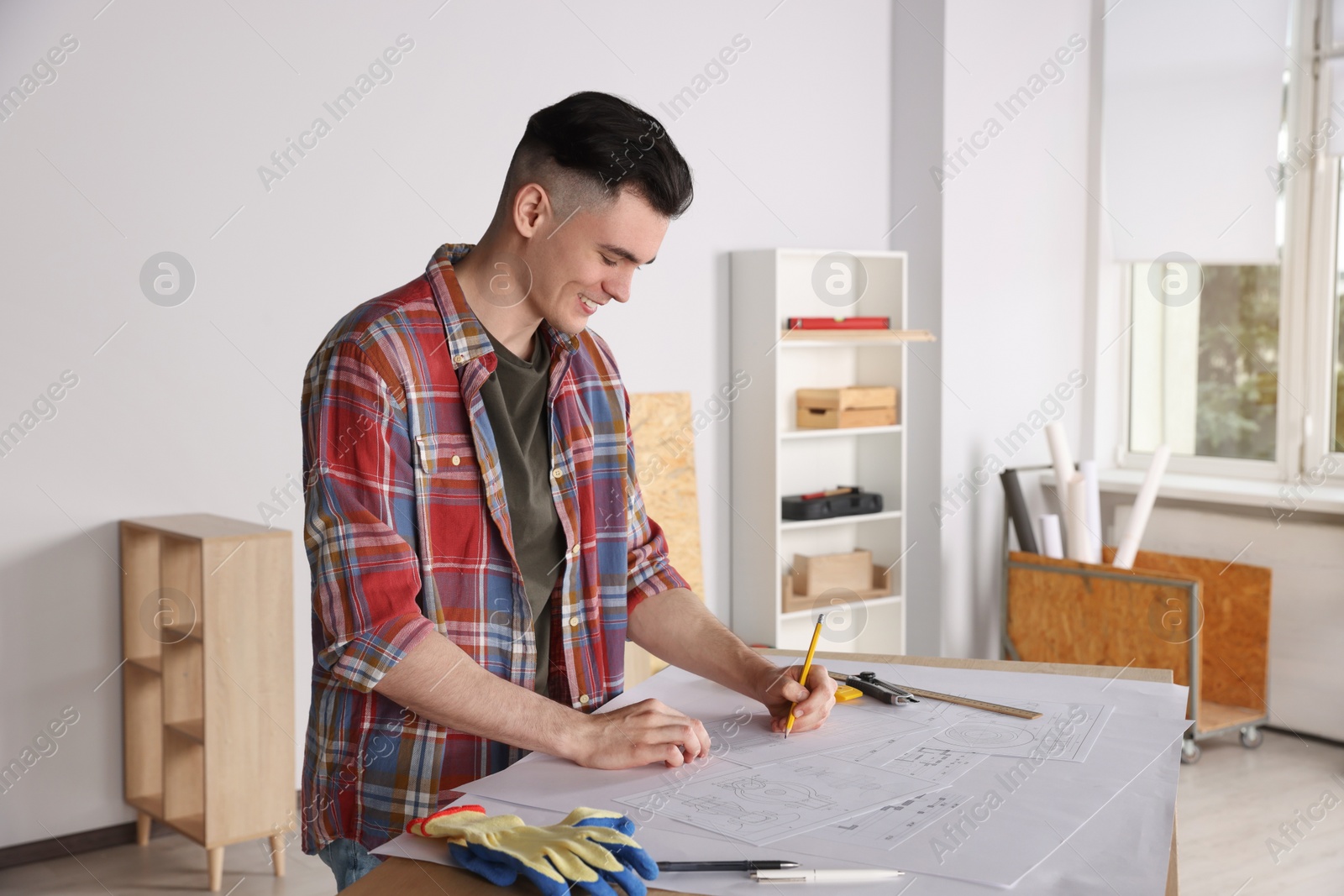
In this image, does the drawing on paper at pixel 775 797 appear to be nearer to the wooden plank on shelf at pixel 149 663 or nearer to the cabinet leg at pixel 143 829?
the wooden plank on shelf at pixel 149 663

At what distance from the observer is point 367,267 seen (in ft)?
11.5

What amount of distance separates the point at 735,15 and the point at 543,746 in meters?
3.62

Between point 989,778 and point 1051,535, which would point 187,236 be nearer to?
point 989,778

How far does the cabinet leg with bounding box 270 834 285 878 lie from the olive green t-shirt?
6.48 ft

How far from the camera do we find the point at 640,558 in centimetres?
162

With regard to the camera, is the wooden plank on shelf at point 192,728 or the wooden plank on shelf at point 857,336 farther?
the wooden plank on shelf at point 857,336

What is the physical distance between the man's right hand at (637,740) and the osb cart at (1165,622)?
2.92 meters

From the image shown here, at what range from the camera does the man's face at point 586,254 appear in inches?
55.2

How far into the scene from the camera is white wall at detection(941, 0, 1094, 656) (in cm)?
459

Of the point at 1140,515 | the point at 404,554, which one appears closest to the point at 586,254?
the point at 404,554

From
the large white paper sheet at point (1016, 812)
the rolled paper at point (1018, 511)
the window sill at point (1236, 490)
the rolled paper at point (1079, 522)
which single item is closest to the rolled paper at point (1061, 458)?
the rolled paper at point (1079, 522)

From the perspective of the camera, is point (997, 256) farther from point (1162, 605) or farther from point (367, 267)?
point (367, 267)

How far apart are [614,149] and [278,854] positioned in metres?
2.41

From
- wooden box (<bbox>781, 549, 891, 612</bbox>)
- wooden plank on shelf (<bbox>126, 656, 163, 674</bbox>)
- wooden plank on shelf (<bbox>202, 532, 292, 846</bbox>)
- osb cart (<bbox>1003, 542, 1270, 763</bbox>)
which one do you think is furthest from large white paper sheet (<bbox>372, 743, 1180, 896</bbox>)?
wooden box (<bbox>781, 549, 891, 612</bbox>)
